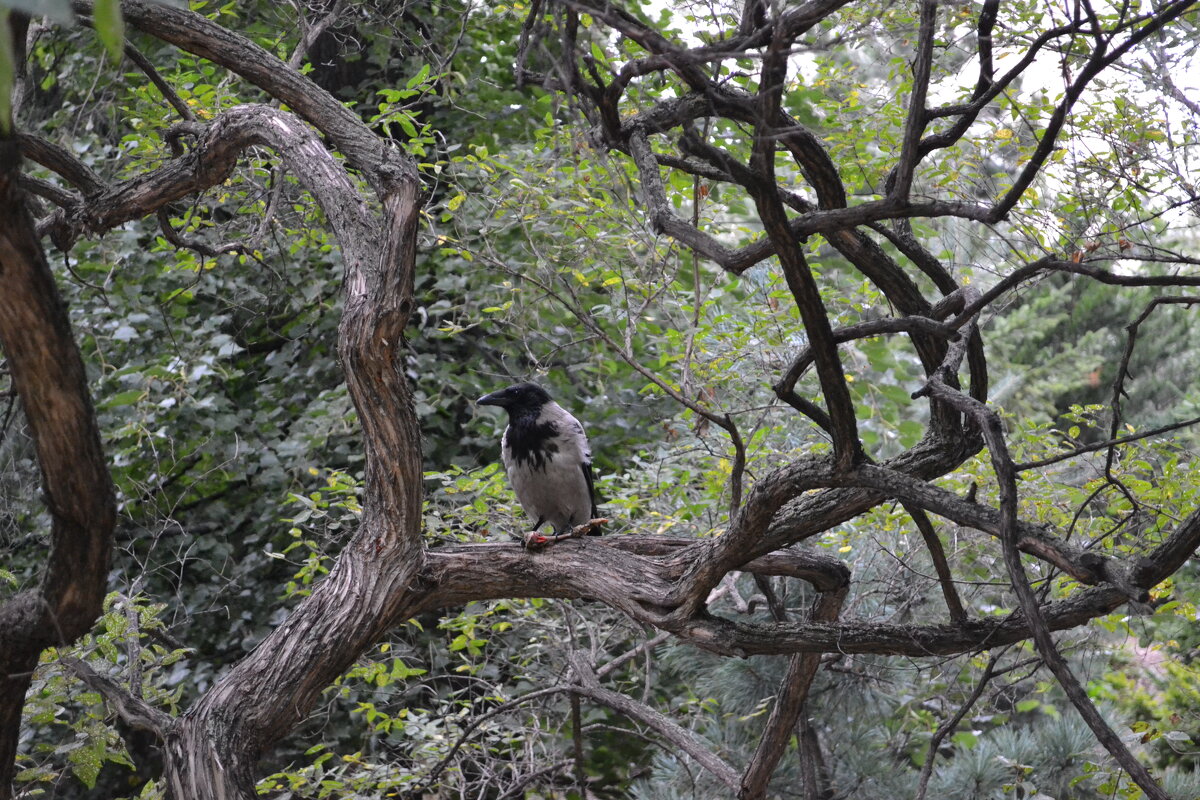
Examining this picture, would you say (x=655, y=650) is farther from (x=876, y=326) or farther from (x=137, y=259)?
(x=137, y=259)

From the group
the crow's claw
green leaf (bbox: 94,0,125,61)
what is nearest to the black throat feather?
the crow's claw

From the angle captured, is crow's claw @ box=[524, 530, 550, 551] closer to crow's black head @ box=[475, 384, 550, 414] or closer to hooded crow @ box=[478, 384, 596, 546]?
hooded crow @ box=[478, 384, 596, 546]

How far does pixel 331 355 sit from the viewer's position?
24.1 feet

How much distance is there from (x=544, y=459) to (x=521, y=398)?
42 centimetres

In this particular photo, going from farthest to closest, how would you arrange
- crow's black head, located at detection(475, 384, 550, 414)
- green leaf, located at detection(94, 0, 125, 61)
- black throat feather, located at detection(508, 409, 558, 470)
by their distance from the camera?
1. crow's black head, located at detection(475, 384, 550, 414)
2. black throat feather, located at detection(508, 409, 558, 470)
3. green leaf, located at detection(94, 0, 125, 61)

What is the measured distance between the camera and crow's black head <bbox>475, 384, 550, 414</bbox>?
546 centimetres

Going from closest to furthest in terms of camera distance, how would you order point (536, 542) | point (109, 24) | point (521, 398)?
point (109, 24) → point (536, 542) → point (521, 398)

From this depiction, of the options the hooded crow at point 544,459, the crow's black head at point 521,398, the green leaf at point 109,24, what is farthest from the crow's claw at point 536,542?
the green leaf at point 109,24

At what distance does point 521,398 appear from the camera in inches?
217

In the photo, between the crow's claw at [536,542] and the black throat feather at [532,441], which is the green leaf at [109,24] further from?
the black throat feather at [532,441]

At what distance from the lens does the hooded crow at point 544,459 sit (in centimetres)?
525

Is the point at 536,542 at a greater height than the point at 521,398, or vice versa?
the point at 521,398

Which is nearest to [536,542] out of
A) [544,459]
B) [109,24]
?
[544,459]

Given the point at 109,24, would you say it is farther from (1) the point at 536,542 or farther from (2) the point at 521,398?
(2) the point at 521,398
